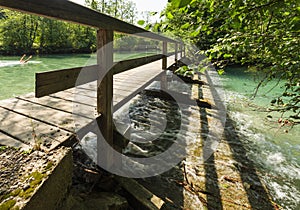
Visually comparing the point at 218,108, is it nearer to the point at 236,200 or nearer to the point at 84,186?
the point at 236,200

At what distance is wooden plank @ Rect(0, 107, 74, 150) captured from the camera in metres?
1.36

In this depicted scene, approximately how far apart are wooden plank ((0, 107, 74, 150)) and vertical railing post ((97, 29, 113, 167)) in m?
0.45

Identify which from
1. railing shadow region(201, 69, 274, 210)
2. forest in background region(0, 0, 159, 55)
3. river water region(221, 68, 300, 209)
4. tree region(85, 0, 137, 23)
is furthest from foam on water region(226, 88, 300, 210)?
tree region(85, 0, 137, 23)

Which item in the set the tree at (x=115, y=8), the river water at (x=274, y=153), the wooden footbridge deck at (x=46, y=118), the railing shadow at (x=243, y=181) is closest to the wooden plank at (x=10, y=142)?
the wooden footbridge deck at (x=46, y=118)

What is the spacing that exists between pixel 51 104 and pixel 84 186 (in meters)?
0.99

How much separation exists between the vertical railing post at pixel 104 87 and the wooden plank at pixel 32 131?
1.48ft

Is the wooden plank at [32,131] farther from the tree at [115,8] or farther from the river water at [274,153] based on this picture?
the tree at [115,8]

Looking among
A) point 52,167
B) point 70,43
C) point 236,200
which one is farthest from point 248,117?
point 70,43

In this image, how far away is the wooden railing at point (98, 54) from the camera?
3.07 ft

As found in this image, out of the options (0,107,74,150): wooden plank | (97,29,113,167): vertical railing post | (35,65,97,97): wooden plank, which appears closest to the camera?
(35,65,97,97): wooden plank

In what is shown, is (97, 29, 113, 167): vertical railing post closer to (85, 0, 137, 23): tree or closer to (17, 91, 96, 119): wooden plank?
(17, 91, 96, 119): wooden plank

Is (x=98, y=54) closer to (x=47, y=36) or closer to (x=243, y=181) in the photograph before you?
(x=243, y=181)

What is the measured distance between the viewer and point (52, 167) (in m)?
0.98

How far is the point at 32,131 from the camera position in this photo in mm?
1512
